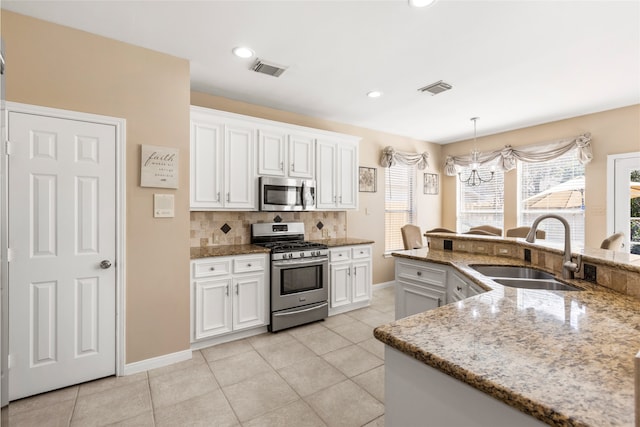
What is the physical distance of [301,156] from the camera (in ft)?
12.9

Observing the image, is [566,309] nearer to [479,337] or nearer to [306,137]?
[479,337]

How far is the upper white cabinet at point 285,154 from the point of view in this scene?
360cm

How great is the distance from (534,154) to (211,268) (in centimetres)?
494

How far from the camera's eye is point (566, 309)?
1.28 meters

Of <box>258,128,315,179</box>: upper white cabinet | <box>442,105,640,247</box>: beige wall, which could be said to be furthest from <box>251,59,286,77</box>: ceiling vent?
<box>442,105,640,247</box>: beige wall

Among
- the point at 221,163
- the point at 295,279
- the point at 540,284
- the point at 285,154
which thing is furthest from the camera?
the point at 285,154

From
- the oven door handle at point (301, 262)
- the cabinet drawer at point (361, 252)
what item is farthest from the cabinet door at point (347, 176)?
the oven door handle at point (301, 262)

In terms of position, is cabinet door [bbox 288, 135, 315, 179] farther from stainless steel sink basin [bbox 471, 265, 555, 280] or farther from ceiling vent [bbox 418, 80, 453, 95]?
stainless steel sink basin [bbox 471, 265, 555, 280]

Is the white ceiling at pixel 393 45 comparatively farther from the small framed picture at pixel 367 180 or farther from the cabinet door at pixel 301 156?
the small framed picture at pixel 367 180

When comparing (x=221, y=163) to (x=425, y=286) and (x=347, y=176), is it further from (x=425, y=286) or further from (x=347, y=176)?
(x=425, y=286)

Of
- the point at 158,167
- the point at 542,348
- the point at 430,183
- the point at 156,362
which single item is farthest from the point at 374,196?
the point at 542,348

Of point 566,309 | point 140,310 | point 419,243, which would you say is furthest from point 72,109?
point 419,243

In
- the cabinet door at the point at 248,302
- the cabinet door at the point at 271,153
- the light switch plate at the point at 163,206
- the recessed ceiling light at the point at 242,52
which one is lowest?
the cabinet door at the point at 248,302

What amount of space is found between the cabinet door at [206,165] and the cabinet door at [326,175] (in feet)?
4.32
